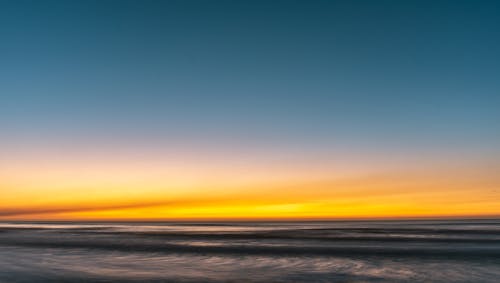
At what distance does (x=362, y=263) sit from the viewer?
66.3ft

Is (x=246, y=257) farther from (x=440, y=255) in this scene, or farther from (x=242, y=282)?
(x=440, y=255)

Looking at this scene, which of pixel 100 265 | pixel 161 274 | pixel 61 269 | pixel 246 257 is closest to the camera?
pixel 161 274

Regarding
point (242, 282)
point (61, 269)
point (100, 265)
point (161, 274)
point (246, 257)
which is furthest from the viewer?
point (246, 257)

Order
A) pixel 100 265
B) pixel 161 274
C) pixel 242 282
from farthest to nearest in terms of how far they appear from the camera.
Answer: pixel 100 265
pixel 161 274
pixel 242 282

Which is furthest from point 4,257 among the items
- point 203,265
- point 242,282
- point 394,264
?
point 394,264

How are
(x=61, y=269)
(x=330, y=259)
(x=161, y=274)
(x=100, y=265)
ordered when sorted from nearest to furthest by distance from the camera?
(x=161, y=274)
(x=61, y=269)
(x=100, y=265)
(x=330, y=259)

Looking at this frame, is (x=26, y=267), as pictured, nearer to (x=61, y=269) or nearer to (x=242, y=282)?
(x=61, y=269)

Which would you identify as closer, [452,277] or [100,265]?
[452,277]

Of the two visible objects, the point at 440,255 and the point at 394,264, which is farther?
the point at 440,255

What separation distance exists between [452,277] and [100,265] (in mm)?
14448

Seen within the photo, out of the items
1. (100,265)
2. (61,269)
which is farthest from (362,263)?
(61,269)

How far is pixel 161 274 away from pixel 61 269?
465cm

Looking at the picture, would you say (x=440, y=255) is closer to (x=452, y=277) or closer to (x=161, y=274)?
(x=452, y=277)

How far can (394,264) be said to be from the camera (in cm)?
1958
